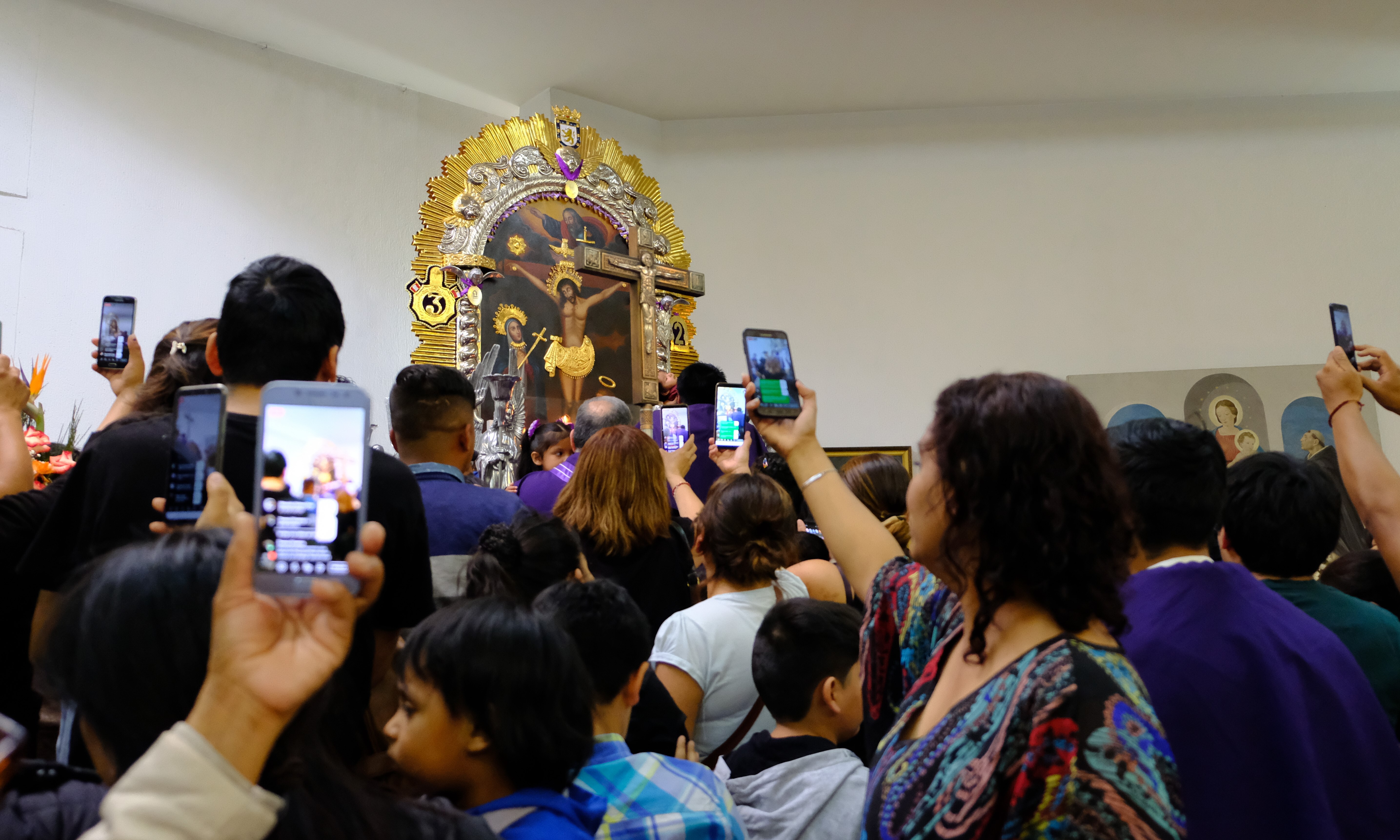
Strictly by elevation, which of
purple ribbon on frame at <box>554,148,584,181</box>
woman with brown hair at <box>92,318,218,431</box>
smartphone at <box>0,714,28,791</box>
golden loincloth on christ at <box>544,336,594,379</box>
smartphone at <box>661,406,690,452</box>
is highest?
purple ribbon on frame at <box>554,148,584,181</box>

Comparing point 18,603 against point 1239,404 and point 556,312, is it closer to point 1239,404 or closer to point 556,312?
point 556,312

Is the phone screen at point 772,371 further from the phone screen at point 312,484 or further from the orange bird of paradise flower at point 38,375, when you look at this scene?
the orange bird of paradise flower at point 38,375

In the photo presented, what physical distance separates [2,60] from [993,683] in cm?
752

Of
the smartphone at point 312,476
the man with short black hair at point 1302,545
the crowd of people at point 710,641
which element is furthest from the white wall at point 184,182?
the man with short black hair at point 1302,545

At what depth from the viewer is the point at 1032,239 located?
9.49m

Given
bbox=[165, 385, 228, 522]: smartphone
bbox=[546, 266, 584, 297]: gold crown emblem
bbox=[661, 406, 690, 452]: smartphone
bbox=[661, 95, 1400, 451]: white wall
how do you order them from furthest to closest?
bbox=[661, 95, 1400, 451]: white wall → bbox=[546, 266, 584, 297]: gold crown emblem → bbox=[661, 406, 690, 452]: smartphone → bbox=[165, 385, 228, 522]: smartphone

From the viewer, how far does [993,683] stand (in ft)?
4.25

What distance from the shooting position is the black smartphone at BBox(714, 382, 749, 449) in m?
3.63

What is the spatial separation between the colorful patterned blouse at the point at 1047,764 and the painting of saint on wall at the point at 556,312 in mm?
6273

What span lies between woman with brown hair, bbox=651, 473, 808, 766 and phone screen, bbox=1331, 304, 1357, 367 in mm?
1738

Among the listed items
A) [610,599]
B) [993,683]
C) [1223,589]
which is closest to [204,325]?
[610,599]

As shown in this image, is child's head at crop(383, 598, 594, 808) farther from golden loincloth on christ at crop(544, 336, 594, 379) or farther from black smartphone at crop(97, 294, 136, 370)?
golden loincloth on christ at crop(544, 336, 594, 379)

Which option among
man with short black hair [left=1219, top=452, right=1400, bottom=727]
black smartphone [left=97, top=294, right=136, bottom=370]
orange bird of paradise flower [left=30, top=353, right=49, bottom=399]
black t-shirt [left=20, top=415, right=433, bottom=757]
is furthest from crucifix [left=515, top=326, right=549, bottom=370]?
man with short black hair [left=1219, top=452, right=1400, bottom=727]

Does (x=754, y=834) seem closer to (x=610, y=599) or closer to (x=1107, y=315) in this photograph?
(x=610, y=599)
